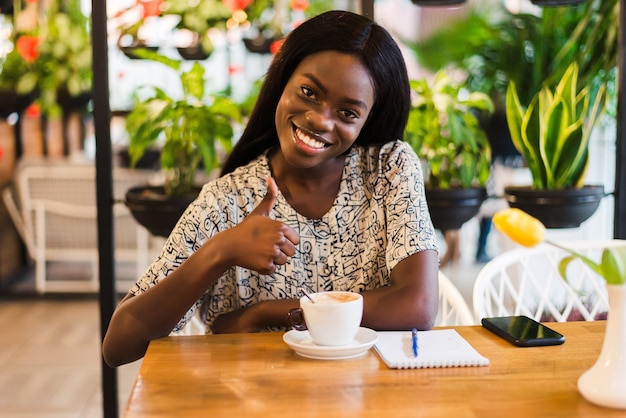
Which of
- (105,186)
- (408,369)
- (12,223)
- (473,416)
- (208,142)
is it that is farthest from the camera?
(12,223)

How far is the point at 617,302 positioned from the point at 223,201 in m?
0.81

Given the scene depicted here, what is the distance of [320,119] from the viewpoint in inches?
58.5

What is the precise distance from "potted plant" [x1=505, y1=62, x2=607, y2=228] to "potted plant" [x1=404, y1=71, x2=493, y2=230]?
0.15 metres

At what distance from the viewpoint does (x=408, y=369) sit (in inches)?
44.4

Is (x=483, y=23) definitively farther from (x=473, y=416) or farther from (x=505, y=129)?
(x=473, y=416)

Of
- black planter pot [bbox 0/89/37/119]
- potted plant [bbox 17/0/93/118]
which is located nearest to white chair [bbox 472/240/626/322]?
potted plant [bbox 17/0/93/118]

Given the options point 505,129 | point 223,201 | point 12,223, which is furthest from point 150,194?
point 505,129

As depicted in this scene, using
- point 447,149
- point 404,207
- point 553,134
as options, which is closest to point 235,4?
point 447,149

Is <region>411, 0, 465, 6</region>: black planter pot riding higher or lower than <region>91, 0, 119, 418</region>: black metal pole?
higher

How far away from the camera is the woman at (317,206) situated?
1.39m

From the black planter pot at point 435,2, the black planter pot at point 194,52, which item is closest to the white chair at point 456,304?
the black planter pot at point 435,2

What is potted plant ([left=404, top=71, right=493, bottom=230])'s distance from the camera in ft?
7.94

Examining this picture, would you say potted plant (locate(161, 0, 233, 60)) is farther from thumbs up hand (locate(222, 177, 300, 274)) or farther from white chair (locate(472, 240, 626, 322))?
thumbs up hand (locate(222, 177, 300, 274))

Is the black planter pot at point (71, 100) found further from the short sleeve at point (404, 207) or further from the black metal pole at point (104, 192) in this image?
the short sleeve at point (404, 207)
